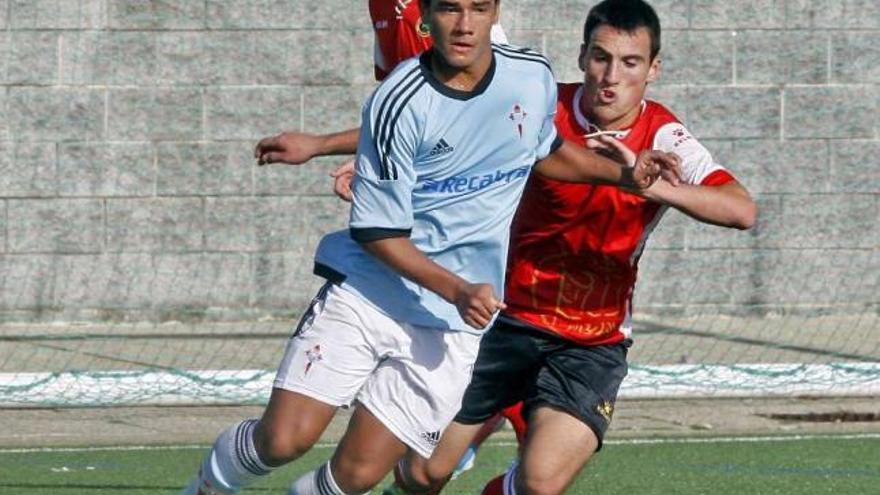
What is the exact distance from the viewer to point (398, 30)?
700 centimetres

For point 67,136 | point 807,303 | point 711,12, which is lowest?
point 807,303

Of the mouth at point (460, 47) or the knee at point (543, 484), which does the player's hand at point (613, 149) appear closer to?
the mouth at point (460, 47)

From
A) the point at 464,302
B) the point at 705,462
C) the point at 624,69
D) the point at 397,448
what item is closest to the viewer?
the point at 464,302

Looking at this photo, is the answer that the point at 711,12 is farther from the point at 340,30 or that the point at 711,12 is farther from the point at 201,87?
the point at 201,87

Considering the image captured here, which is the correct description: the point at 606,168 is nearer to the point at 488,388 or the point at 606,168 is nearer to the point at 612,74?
the point at 612,74

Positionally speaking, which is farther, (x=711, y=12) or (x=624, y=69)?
(x=711, y=12)

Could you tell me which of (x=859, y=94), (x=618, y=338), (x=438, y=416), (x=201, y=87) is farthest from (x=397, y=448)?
(x=859, y=94)

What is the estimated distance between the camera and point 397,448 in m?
5.57

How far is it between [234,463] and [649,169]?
149cm

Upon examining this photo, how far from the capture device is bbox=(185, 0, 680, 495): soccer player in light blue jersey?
5398 mm

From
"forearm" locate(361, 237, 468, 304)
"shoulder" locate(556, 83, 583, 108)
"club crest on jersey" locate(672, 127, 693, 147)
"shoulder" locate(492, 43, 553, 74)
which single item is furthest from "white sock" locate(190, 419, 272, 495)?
"club crest on jersey" locate(672, 127, 693, 147)

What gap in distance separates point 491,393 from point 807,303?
6867 mm

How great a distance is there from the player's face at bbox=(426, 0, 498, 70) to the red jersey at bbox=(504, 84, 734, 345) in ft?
3.01

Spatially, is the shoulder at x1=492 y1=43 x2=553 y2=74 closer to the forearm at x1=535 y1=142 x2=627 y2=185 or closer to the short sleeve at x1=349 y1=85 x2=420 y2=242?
the forearm at x1=535 y1=142 x2=627 y2=185
